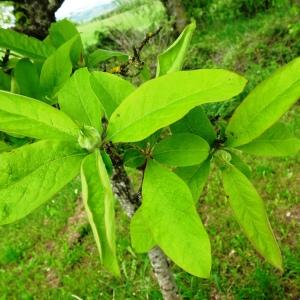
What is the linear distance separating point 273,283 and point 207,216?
115cm

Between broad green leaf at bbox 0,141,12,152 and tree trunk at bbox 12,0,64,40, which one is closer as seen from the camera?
broad green leaf at bbox 0,141,12,152

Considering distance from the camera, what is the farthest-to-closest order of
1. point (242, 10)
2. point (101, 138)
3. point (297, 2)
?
point (242, 10), point (297, 2), point (101, 138)

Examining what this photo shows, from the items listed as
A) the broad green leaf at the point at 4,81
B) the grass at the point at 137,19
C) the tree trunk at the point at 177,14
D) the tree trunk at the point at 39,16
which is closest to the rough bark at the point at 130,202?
the broad green leaf at the point at 4,81

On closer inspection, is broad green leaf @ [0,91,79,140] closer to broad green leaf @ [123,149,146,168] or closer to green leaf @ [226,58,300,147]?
broad green leaf @ [123,149,146,168]

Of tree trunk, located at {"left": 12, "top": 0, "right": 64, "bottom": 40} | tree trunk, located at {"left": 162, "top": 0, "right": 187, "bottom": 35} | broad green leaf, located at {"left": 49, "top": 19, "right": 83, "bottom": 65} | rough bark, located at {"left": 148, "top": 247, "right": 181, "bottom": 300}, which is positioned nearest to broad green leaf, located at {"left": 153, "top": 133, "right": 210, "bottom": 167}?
broad green leaf, located at {"left": 49, "top": 19, "right": 83, "bottom": 65}

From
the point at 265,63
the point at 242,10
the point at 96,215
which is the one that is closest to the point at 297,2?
the point at 265,63

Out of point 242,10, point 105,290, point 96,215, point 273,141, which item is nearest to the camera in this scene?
point 96,215

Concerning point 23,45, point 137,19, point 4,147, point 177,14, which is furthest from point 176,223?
point 137,19

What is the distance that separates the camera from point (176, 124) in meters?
0.73

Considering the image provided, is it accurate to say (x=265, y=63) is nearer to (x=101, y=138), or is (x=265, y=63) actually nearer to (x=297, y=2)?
(x=297, y=2)

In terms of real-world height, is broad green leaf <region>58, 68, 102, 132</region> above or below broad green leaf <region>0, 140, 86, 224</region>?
above

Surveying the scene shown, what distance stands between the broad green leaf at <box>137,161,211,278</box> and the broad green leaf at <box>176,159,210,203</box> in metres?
0.10

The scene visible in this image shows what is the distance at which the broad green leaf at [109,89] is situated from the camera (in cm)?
66

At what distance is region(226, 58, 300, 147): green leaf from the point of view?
2.04 feet
